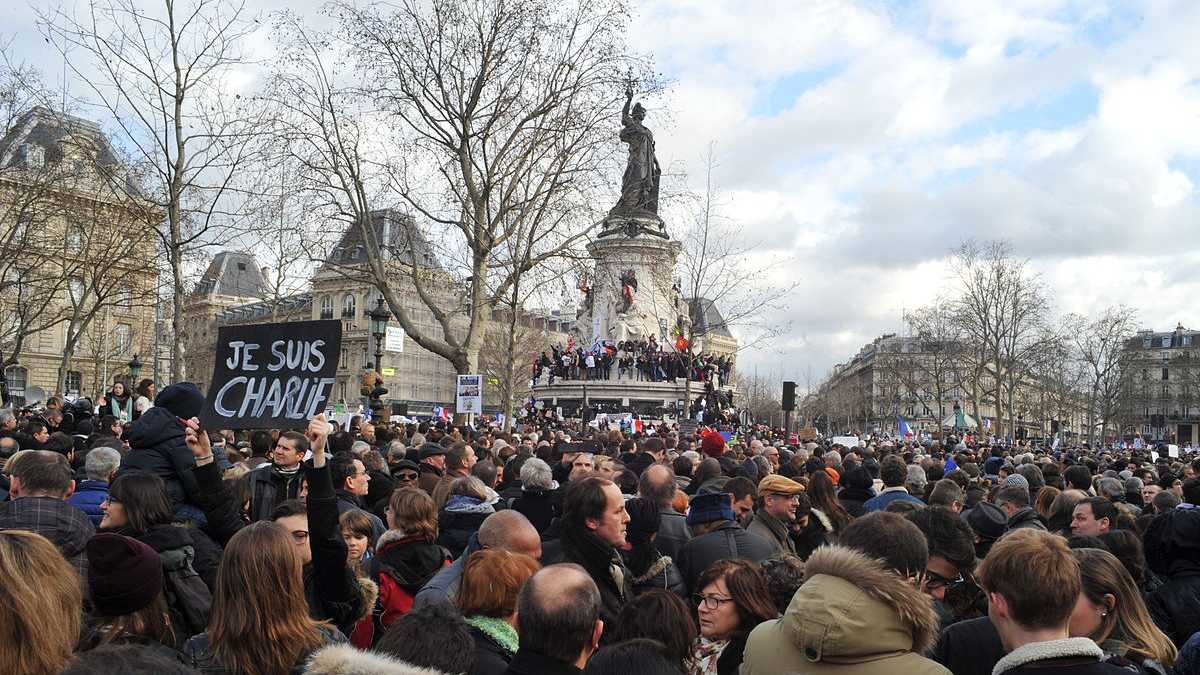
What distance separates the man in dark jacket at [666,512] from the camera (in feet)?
21.7

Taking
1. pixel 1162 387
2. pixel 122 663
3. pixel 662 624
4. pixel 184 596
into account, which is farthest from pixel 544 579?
pixel 1162 387

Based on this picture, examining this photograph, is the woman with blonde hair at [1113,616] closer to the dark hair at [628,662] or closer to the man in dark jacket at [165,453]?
the dark hair at [628,662]

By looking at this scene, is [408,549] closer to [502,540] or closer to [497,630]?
[502,540]

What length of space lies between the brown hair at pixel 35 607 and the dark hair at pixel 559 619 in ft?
4.32

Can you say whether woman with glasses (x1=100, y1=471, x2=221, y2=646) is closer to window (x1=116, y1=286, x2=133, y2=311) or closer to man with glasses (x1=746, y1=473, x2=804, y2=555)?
man with glasses (x1=746, y1=473, x2=804, y2=555)

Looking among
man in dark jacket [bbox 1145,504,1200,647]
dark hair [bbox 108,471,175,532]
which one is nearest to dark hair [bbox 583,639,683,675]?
dark hair [bbox 108,471,175,532]

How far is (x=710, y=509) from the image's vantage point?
19.7ft

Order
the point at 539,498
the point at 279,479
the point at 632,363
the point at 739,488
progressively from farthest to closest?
the point at 632,363
the point at 539,498
the point at 739,488
the point at 279,479

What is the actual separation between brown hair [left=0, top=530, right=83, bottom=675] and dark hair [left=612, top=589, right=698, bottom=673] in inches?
76.4

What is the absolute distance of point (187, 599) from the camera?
4.16 m

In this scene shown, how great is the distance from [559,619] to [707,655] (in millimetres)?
1194

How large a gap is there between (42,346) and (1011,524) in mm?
65003

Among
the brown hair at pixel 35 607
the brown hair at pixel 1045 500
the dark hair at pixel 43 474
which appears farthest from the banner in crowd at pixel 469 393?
the brown hair at pixel 35 607

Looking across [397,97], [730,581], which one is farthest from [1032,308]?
[730,581]
